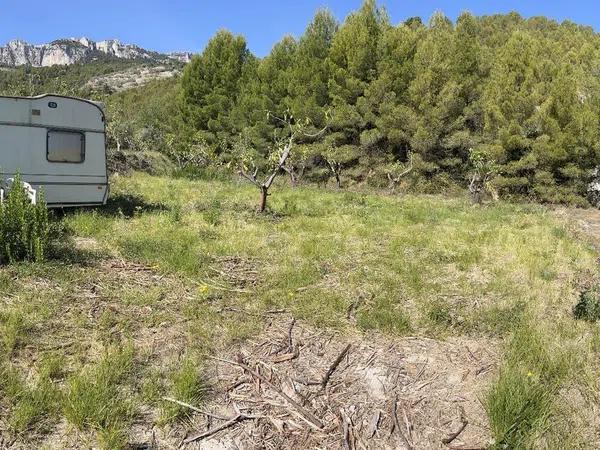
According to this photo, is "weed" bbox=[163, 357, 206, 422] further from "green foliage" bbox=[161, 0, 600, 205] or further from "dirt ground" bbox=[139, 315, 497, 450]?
"green foliage" bbox=[161, 0, 600, 205]

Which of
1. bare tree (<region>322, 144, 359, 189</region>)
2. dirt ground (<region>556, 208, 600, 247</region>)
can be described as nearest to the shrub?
dirt ground (<region>556, 208, 600, 247</region>)

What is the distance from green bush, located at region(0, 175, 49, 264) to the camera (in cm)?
677

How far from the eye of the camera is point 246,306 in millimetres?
6309

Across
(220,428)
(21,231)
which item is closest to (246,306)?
(220,428)

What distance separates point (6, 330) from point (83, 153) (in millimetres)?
7143

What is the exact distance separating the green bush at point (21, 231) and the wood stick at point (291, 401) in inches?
135

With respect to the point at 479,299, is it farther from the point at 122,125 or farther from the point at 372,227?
the point at 122,125

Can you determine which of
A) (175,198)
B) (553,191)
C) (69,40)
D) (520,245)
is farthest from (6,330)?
(69,40)

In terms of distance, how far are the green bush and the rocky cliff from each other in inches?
4552

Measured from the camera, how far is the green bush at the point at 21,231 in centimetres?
677

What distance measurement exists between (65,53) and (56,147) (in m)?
122

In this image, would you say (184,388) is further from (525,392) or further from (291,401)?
(525,392)

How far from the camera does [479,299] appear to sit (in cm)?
680

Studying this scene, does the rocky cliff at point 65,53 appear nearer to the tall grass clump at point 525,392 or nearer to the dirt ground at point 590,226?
the dirt ground at point 590,226
